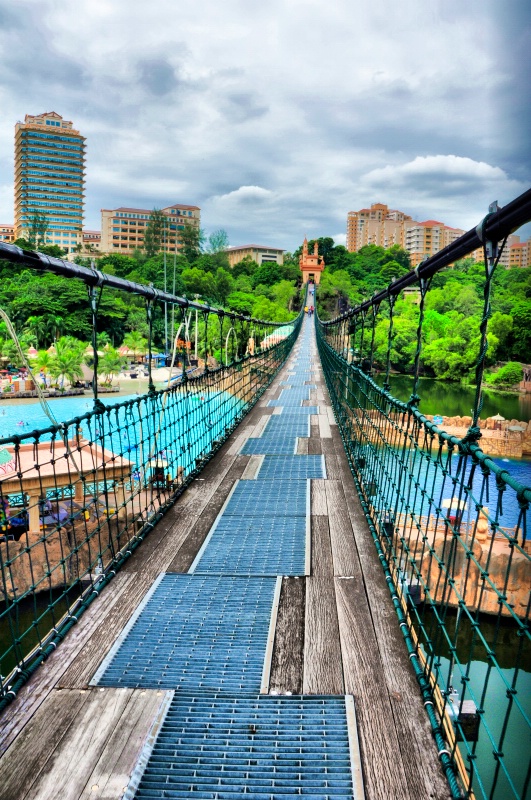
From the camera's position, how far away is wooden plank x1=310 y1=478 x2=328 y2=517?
3.40m

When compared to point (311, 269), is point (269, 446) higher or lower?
lower

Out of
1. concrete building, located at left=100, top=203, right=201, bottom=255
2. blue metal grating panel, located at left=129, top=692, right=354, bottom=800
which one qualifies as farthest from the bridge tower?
blue metal grating panel, located at left=129, top=692, right=354, bottom=800

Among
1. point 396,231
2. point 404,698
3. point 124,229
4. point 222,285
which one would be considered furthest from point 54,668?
point 396,231

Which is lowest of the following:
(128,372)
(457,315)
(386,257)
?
(128,372)

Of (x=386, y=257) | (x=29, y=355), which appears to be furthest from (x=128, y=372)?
(x=386, y=257)

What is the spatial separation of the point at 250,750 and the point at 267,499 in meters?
2.15

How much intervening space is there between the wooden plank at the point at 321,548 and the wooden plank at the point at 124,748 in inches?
39.1

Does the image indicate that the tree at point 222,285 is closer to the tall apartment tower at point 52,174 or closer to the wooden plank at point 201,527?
the tall apartment tower at point 52,174

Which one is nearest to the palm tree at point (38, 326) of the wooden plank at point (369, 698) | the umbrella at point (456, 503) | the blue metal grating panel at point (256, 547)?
the umbrella at point (456, 503)

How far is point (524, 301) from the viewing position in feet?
160

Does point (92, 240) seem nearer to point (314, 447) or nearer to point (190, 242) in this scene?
point (190, 242)

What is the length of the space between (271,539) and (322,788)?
160 centimetres

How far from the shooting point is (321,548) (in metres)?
2.82

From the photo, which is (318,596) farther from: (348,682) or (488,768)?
(488,768)
